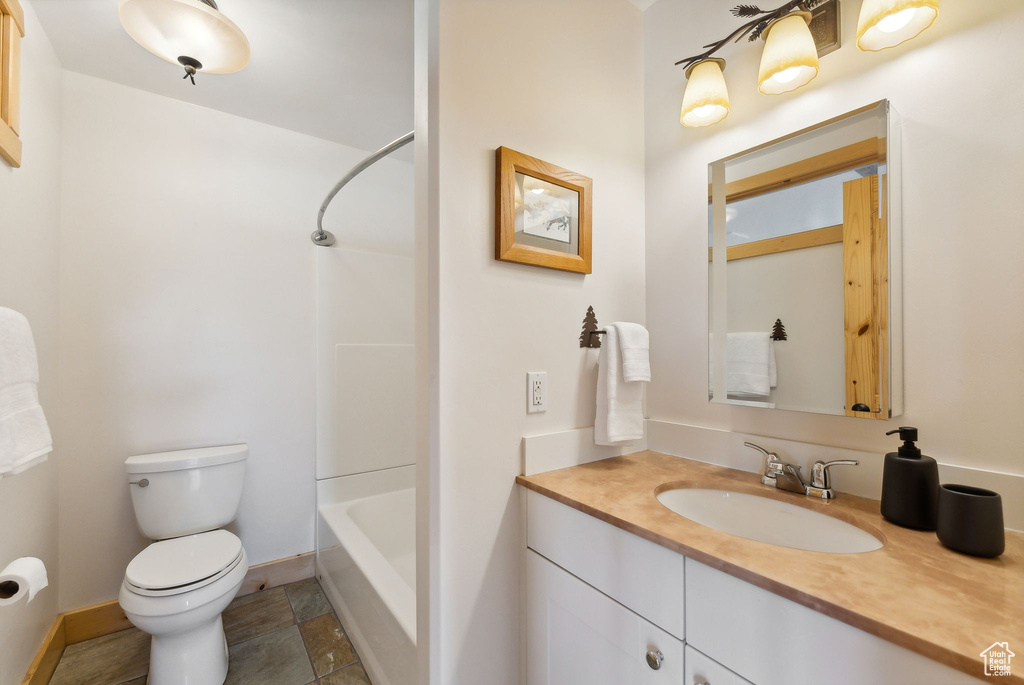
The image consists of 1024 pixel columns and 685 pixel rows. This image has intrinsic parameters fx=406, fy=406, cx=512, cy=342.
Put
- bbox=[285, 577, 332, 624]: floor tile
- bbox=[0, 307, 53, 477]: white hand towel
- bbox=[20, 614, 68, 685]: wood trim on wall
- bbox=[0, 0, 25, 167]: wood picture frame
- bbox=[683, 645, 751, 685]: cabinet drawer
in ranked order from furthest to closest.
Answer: bbox=[285, 577, 332, 624]: floor tile → bbox=[20, 614, 68, 685]: wood trim on wall → bbox=[0, 0, 25, 167]: wood picture frame → bbox=[0, 307, 53, 477]: white hand towel → bbox=[683, 645, 751, 685]: cabinet drawer

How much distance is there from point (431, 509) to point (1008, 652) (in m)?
1.01

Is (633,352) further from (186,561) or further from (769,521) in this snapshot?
(186,561)

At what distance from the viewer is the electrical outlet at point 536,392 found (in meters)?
1.25

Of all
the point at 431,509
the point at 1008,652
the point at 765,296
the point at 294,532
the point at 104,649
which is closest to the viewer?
the point at 1008,652

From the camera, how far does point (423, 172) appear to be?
1.12m

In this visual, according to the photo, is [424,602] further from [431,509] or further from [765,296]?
[765,296]

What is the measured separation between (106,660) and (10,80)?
215 cm

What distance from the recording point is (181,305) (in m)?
2.02

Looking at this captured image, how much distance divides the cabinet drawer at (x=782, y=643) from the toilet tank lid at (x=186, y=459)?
6.69 feet

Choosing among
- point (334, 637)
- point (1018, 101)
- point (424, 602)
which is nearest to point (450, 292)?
point (424, 602)

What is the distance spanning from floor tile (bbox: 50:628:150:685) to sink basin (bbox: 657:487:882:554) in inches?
86.3

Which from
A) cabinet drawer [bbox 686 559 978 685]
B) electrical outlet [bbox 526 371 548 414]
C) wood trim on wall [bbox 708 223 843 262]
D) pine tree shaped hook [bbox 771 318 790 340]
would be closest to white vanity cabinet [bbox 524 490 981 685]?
cabinet drawer [bbox 686 559 978 685]

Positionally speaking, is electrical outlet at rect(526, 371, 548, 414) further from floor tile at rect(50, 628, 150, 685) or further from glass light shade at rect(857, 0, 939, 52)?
floor tile at rect(50, 628, 150, 685)

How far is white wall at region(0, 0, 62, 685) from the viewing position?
1.29 m
